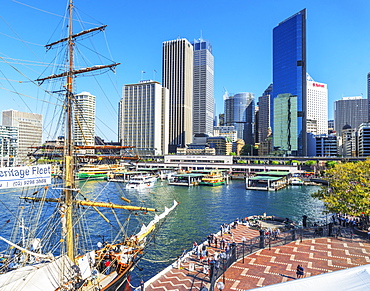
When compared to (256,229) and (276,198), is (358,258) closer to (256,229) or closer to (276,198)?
(256,229)

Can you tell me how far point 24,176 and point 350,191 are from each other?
32833 millimetres

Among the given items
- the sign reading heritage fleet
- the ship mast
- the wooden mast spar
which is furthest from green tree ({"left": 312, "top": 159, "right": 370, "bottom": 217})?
the sign reading heritage fleet

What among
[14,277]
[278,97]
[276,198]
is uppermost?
[278,97]

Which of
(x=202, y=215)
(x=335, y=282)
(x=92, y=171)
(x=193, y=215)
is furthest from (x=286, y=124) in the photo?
(x=335, y=282)

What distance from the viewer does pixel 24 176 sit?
1659 centimetres

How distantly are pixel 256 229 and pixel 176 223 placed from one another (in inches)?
546

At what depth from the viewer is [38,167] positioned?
17109mm

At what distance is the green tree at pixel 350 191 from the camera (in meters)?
31.0

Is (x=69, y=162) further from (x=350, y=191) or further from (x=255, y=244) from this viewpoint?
(x=350, y=191)

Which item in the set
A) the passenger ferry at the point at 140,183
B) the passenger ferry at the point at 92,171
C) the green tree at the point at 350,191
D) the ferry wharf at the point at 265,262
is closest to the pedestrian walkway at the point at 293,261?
the ferry wharf at the point at 265,262

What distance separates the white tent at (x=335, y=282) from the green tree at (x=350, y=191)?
21.1 m

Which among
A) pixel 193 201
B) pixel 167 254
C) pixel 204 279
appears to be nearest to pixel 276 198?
pixel 193 201

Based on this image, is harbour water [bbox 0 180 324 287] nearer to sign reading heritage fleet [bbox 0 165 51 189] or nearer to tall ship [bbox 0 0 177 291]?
tall ship [bbox 0 0 177 291]

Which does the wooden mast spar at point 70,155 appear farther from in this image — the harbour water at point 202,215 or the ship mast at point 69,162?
the harbour water at point 202,215
